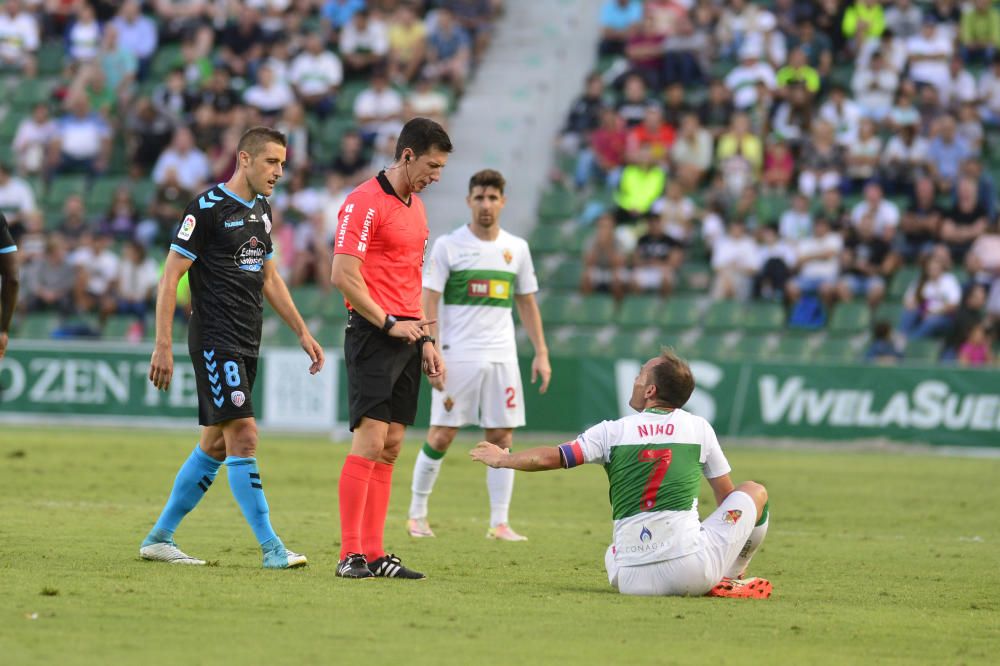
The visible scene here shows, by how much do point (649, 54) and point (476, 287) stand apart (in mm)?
14894

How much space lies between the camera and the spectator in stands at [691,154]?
23672 mm

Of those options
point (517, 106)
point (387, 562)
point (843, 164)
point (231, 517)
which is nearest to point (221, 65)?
point (517, 106)

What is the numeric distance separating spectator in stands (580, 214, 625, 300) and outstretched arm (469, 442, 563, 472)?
15.1 meters

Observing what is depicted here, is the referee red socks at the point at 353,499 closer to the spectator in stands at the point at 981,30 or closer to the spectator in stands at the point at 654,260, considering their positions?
the spectator in stands at the point at 654,260

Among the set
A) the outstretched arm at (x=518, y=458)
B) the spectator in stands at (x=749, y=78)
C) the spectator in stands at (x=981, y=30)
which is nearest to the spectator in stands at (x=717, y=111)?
the spectator in stands at (x=749, y=78)

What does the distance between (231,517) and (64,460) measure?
509cm

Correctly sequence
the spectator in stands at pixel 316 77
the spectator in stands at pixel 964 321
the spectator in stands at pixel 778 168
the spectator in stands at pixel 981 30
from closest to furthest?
the spectator in stands at pixel 964 321 → the spectator in stands at pixel 778 168 → the spectator in stands at pixel 981 30 → the spectator in stands at pixel 316 77

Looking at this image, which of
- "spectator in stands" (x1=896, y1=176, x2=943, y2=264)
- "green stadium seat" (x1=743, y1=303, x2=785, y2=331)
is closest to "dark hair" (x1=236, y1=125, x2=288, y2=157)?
"green stadium seat" (x1=743, y1=303, x2=785, y2=331)

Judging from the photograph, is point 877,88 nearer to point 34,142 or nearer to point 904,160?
point 904,160

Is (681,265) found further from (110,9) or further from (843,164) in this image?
(110,9)

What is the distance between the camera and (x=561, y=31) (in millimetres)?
28094

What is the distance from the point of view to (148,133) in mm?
26406

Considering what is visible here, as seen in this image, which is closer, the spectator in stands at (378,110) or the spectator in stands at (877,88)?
the spectator in stands at (877,88)

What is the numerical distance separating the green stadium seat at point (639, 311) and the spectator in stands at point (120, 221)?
8.21 m
